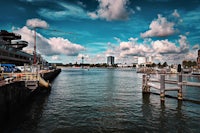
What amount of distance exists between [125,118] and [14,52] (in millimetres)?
113475

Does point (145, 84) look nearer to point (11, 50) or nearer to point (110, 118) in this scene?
point (110, 118)

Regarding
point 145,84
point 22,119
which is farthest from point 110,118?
point 145,84

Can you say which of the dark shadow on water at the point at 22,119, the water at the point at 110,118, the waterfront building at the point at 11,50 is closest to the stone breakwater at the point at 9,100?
the dark shadow on water at the point at 22,119

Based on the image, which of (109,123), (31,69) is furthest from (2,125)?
(31,69)

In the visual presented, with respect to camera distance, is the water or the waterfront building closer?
the water

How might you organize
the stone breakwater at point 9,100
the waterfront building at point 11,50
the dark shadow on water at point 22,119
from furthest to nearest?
the waterfront building at point 11,50
the stone breakwater at point 9,100
the dark shadow on water at point 22,119

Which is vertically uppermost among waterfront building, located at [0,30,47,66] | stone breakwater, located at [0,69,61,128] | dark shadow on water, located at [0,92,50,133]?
waterfront building, located at [0,30,47,66]

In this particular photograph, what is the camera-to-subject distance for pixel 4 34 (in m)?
146

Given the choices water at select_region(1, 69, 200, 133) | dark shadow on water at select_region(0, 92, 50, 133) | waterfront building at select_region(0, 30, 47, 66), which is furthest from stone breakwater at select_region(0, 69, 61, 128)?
waterfront building at select_region(0, 30, 47, 66)

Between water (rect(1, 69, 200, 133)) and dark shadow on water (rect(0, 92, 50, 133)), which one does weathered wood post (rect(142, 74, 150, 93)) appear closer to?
water (rect(1, 69, 200, 133))

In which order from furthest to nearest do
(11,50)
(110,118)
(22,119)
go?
(11,50)
(110,118)
(22,119)

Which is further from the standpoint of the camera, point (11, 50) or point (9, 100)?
point (11, 50)

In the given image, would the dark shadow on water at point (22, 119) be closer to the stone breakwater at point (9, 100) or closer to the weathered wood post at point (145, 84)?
the stone breakwater at point (9, 100)

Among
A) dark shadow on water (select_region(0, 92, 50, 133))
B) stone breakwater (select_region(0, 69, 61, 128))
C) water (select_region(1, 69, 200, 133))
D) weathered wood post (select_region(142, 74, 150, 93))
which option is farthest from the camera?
weathered wood post (select_region(142, 74, 150, 93))
